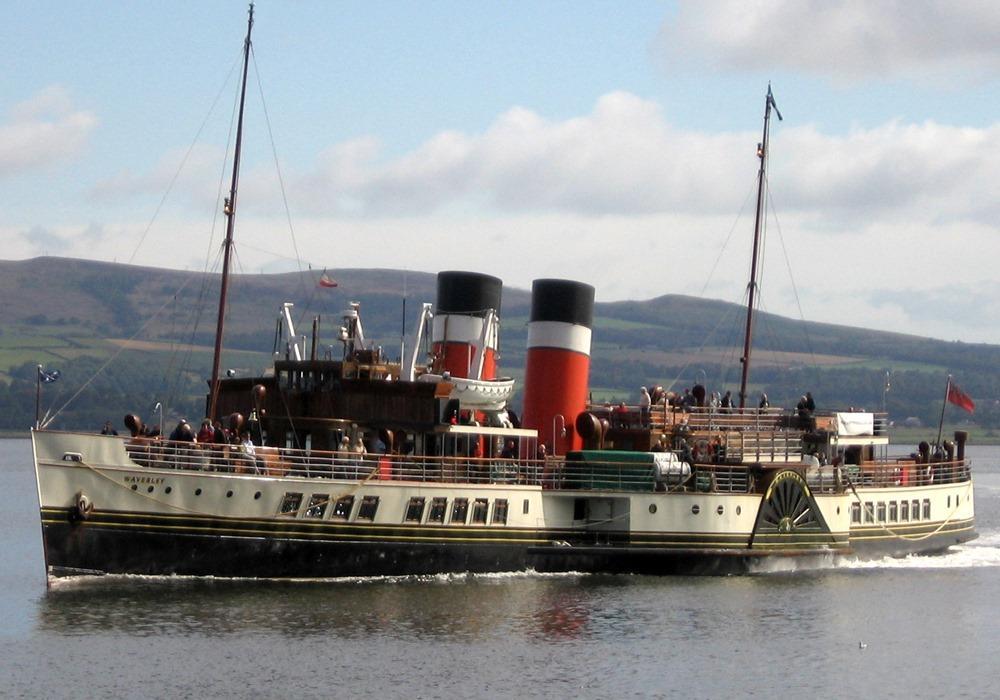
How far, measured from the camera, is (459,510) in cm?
4209

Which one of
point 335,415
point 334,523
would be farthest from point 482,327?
point 334,523

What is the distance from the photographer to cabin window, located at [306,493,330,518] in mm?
39969

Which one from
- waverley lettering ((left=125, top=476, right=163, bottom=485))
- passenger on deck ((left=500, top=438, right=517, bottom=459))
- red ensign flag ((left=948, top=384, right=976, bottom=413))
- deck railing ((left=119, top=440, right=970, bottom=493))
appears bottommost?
waverley lettering ((left=125, top=476, right=163, bottom=485))

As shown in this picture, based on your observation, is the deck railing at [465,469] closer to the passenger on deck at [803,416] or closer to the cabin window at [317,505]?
the cabin window at [317,505]

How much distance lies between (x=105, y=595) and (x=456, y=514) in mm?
9350

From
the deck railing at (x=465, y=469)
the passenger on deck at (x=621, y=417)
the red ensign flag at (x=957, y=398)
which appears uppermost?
the red ensign flag at (x=957, y=398)

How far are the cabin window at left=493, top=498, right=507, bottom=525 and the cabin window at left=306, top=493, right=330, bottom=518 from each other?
4.88m

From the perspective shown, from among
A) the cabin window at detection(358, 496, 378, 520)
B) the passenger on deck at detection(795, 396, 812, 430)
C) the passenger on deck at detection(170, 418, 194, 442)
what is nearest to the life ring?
the passenger on deck at detection(170, 418, 194, 442)

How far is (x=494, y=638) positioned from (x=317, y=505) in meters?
6.95

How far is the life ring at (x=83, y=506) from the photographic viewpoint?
124ft

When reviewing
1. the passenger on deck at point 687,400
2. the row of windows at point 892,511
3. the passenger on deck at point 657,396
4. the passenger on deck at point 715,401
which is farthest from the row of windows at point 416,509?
the row of windows at point 892,511

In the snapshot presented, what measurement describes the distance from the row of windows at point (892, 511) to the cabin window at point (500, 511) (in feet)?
42.9

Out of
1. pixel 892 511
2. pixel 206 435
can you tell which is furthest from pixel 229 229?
pixel 892 511

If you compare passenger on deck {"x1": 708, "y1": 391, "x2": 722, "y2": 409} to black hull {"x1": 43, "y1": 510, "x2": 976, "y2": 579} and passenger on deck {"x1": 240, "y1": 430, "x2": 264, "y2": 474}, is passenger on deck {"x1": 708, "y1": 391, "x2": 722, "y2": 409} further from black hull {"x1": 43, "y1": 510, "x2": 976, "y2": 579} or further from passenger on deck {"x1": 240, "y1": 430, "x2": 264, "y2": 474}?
passenger on deck {"x1": 240, "y1": 430, "x2": 264, "y2": 474}
